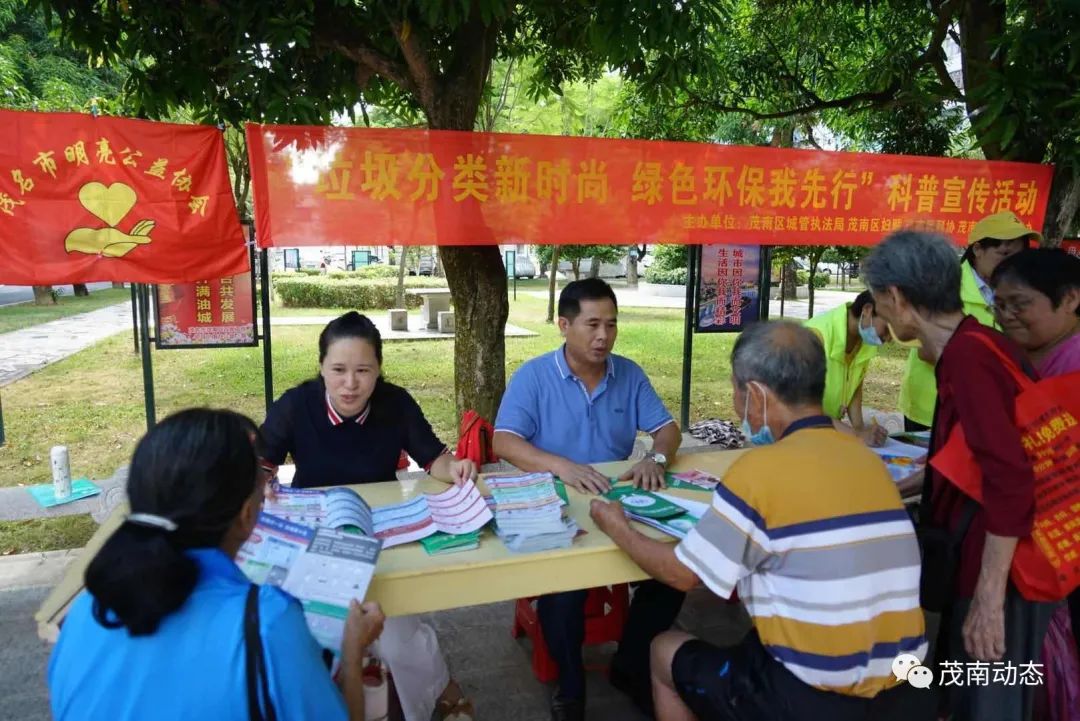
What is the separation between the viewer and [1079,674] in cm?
209

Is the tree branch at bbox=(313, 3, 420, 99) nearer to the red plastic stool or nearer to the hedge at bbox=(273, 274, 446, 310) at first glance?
the red plastic stool

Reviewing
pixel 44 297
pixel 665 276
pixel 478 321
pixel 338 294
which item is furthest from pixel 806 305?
pixel 44 297

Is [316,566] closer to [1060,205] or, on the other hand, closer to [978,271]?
[978,271]

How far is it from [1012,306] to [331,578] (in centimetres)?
235

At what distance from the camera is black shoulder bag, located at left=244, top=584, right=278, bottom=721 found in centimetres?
107

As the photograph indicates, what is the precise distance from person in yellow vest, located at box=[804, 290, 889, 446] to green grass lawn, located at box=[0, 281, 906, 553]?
3184 millimetres

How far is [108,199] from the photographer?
3.36m

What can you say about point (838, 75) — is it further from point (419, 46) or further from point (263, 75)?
point (263, 75)

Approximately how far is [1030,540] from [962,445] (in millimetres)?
284

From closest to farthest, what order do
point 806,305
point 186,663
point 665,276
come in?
point 186,663 → point 806,305 → point 665,276

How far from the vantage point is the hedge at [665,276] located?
73.7 feet

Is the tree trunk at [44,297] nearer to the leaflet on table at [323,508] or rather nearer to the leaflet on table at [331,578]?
the leaflet on table at [323,508]

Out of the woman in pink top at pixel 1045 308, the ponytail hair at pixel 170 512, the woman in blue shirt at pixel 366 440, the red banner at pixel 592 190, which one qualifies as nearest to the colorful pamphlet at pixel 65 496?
the red banner at pixel 592 190

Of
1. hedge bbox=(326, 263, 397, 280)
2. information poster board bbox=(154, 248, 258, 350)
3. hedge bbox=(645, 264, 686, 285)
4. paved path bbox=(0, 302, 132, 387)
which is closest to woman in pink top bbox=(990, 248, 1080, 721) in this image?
information poster board bbox=(154, 248, 258, 350)
